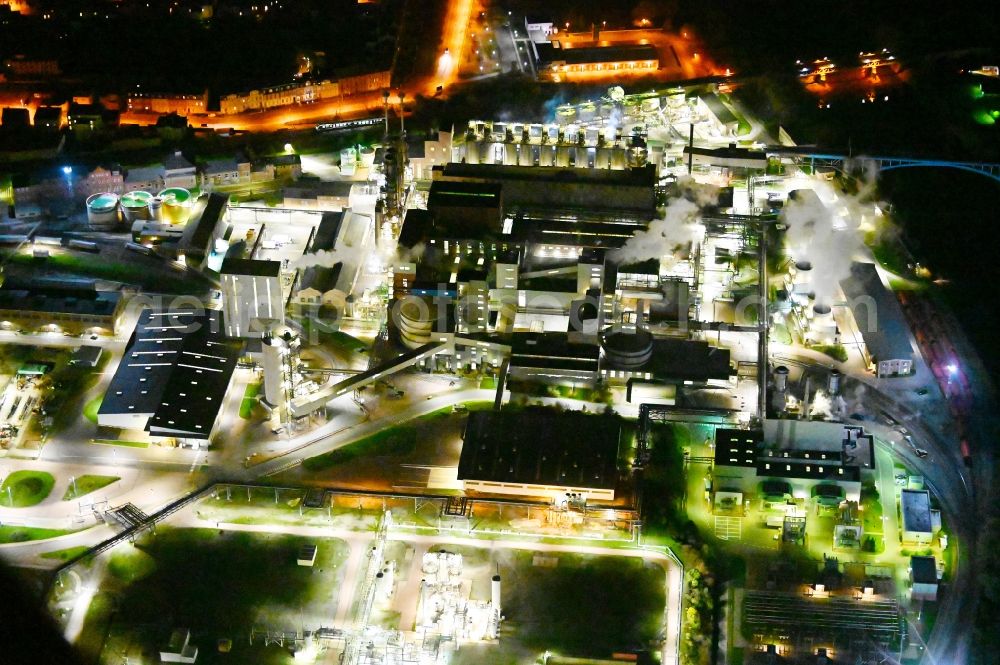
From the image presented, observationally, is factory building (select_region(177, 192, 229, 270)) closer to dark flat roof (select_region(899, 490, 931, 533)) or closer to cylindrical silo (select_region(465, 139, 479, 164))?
cylindrical silo (select_region(465, 139, 479, 164))

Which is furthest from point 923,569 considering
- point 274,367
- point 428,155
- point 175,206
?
point 175,206

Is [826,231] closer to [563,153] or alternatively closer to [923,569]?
[563,153]

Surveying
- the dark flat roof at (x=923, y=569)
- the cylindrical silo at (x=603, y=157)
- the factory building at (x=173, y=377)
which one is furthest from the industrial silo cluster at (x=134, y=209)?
the dark flat roof at (x=923, y=569)

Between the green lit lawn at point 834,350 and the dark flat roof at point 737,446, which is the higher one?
the green lit lawn at point 834,350

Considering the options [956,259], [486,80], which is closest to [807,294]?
[956,259]

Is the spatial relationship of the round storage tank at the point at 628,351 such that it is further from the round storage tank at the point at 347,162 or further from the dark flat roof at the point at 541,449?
the round storage tank at the point at 347,162

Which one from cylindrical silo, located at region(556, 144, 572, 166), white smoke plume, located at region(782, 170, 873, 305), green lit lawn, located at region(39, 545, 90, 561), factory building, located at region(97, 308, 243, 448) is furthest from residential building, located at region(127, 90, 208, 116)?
green lit lawn, located at region(39, 545, 90, 561)
